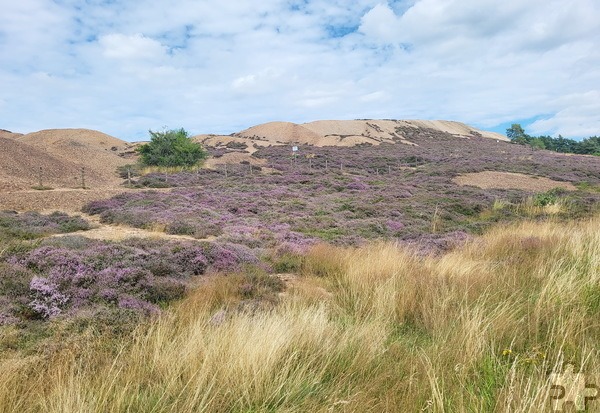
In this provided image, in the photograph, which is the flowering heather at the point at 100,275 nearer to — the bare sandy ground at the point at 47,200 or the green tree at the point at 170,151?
the bare sandy ground at the point at 47,200

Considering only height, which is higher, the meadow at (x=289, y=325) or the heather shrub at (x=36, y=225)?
the heather shrub at (x=36, y=225)

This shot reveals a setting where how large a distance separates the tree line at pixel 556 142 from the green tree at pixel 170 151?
73187 millimetres

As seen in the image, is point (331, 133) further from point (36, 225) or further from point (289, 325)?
point (289, 325)

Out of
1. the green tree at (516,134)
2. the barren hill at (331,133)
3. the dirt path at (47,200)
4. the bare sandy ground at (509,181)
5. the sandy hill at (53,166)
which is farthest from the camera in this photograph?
the green tree at (516,134)

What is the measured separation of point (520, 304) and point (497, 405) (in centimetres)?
224

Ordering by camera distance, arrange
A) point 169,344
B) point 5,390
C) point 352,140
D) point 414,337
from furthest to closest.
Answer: point 352,140 → point 414,337 → point 169,344 → point 5,390

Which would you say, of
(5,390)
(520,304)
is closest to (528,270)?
(520,304)

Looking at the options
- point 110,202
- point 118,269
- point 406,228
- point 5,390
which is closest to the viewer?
point 5,390

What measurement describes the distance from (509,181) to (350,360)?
98.7ft

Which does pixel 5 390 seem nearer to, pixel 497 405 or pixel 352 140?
pixel 497 405

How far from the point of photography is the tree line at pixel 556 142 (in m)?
76.6

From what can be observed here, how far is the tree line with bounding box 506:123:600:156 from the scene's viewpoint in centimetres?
7659

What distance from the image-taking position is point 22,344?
4.04 m

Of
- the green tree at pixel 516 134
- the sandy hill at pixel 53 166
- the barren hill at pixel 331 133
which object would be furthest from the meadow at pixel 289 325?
the green tree at pixel 516 134
